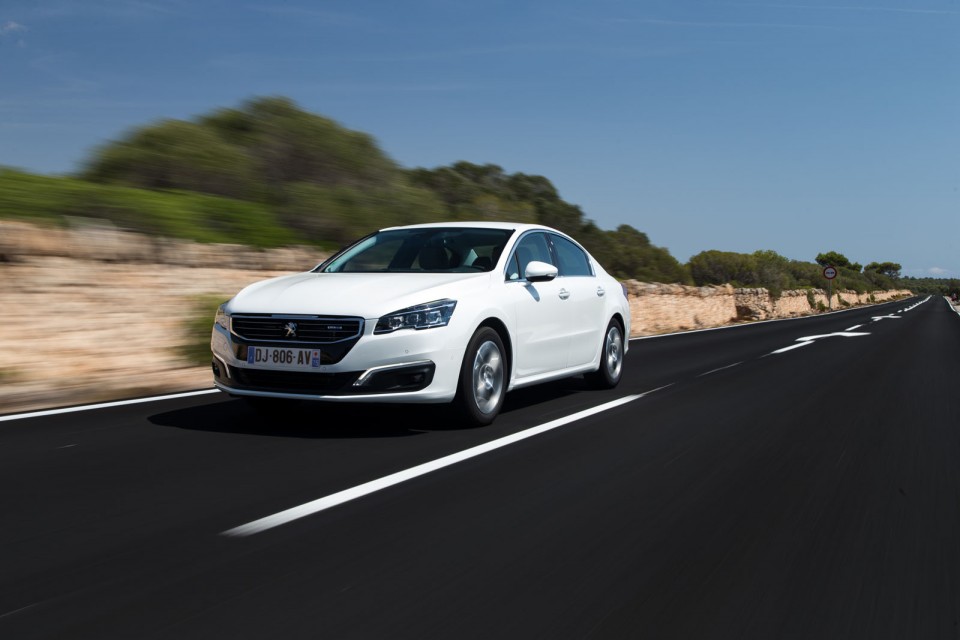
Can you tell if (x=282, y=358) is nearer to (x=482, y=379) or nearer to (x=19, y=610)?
(x=482, y=379)

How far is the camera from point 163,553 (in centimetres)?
389

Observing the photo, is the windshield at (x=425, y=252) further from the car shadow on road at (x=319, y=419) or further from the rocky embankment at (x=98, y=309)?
the rocky embankment at (x=98, y=309)

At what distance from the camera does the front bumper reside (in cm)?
637

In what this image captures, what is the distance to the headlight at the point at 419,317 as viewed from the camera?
254 inches

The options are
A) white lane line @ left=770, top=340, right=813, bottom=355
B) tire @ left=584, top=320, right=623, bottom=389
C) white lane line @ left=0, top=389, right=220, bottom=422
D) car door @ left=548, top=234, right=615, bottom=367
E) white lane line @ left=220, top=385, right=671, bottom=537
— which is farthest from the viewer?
white lane line @ left=770, top=340, right=813, bottom=355

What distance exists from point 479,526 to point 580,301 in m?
4.73

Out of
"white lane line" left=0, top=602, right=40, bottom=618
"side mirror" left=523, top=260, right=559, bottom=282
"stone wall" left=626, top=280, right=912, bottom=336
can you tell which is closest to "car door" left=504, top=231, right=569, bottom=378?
"side mirror" left=523, top=260, right=559, bottom=282

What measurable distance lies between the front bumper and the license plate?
0.03 m

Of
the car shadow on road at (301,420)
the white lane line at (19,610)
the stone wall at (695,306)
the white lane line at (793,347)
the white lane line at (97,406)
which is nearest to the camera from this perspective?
the white lane line at (19,610)

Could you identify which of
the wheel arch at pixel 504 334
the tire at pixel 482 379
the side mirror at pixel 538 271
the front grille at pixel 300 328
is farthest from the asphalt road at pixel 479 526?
the side mirror at pixel 538 271

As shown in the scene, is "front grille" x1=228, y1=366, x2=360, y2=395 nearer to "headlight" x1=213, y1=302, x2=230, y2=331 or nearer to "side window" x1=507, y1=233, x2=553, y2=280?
"headlight" x1=213, y1=302, x2=230, y2=331

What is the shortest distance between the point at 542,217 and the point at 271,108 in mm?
19808

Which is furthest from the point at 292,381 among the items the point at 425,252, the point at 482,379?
the point at 425,252

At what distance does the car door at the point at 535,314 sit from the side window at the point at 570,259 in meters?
0.23
